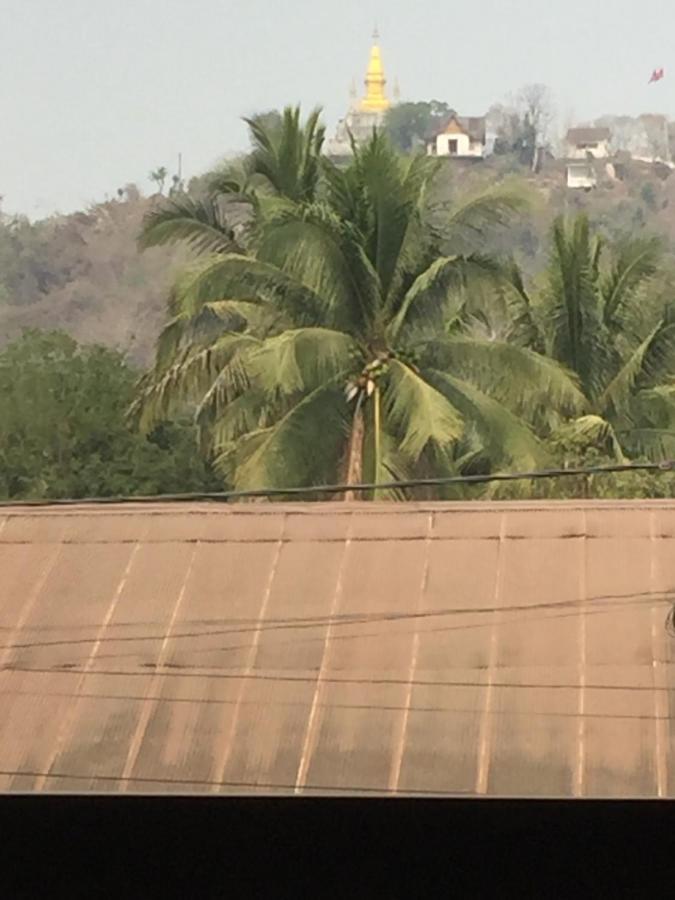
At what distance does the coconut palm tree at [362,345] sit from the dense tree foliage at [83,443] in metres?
12.9

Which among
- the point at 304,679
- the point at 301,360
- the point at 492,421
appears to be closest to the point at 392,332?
the point at 301,360

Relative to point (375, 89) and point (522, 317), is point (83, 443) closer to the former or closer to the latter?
point (522, 317)

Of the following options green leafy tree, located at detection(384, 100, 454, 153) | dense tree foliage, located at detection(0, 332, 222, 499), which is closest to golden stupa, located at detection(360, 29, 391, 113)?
green leafy tree, located at detection(384, 100, 454, 153)

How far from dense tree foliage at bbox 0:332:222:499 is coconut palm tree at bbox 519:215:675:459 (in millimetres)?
11620

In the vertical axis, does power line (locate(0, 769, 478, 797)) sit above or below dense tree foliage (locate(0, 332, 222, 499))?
above

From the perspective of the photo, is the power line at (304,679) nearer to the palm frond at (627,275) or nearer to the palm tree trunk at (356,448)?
the palm tree trunk at (356,448)

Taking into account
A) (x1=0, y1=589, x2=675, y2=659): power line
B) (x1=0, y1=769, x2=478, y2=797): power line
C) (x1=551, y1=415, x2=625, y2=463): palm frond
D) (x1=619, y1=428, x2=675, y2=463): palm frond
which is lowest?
(x1=619, y1=428, x2=675, y2=463): palm frond

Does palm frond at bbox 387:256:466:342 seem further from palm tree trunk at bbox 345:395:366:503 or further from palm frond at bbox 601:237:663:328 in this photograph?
palm frond at bbox 601:237:663:328

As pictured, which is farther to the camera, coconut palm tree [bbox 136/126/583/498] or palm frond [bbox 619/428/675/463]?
palm frond [bbox 619/428/675/463]

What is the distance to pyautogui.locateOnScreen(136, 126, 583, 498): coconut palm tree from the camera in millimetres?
19297

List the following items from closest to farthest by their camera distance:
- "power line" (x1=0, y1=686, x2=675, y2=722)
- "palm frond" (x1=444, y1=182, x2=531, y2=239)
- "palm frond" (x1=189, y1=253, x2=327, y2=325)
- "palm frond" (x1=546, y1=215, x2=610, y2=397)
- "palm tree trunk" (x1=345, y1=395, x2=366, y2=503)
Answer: "power line" (x1=0, y1=686, x2=675, y2=722) < "palm tree trunk" (x1=345, y1=395, x2=366, y2=503) < "palm frond" (x1=189, y1=253, x2=327, y2=325) < "palm frond" (x1=444, y1=182, x2=531, y2=239) < "palm frond" (x1=546, y1=215, x2=610, y2=397)

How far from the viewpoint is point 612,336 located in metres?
22.5

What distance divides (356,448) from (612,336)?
166 inches

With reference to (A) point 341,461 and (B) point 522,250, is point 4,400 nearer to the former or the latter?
(A) point 341,461
